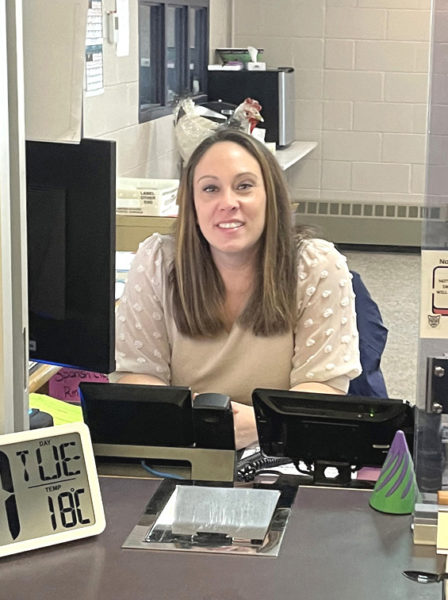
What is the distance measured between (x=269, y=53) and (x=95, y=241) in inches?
226

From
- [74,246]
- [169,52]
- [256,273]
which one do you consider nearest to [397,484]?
[74,246]

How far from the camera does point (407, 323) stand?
586 cm

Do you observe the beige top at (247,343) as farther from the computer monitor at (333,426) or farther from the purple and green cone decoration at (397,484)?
the purple and green cone decoration at (397,484)

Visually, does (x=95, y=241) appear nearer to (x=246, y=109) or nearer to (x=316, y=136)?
(x=246, y=109)

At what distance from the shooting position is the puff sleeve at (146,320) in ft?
7.91

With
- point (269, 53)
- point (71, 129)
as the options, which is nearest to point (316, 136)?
point (269, 53)

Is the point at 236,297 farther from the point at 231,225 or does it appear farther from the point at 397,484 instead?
the point at 397,484

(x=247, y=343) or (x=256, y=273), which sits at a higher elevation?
(x=256, y=273)

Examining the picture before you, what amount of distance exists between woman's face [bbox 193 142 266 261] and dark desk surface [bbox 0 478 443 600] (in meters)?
1.06

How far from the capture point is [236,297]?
95.9 inches

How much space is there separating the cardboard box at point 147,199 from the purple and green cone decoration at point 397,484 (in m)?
2.64

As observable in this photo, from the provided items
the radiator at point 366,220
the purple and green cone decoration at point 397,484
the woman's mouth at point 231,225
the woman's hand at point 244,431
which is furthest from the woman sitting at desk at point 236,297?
the radiator at point 366,220

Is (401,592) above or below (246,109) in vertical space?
below

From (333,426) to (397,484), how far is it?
0.20 metres
